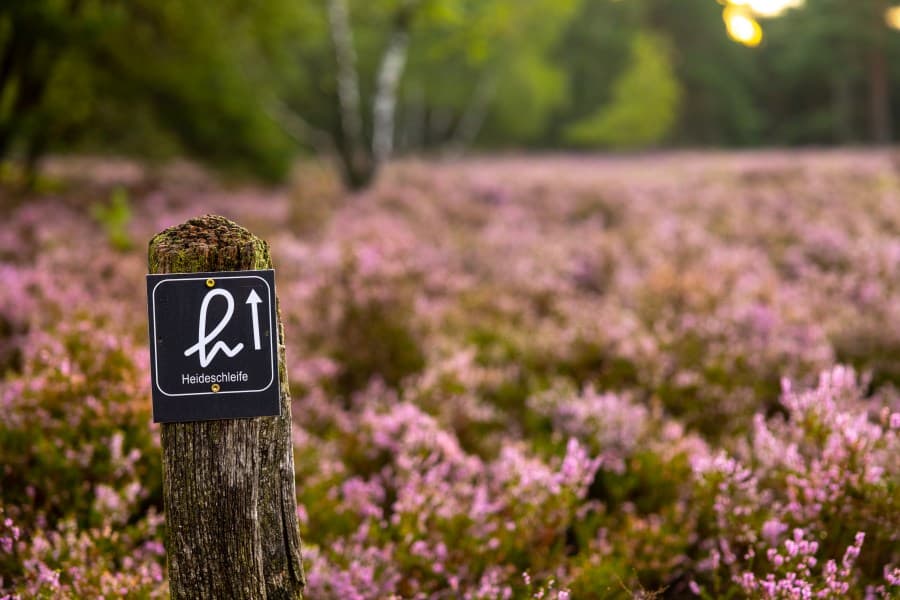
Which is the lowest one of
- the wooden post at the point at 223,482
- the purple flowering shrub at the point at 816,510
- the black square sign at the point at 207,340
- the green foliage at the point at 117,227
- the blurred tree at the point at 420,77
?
the purple flowering shrub at the point at 816,510

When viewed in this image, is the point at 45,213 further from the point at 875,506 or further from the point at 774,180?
the point at 774,180

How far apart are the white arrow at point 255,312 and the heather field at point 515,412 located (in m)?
1.12

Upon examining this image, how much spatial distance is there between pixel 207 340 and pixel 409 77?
94.5ft

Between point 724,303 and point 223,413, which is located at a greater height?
point 724,303

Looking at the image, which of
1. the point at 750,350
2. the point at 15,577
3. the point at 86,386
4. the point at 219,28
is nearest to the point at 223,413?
the point at 15,577

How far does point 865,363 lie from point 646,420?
1.84m

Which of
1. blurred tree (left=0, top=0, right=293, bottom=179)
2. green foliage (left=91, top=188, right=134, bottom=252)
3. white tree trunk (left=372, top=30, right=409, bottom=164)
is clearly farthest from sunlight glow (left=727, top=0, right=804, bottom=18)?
white tree trunk (left=372, top=30, right=409, bottom=164)

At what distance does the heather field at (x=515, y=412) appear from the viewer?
267 cm

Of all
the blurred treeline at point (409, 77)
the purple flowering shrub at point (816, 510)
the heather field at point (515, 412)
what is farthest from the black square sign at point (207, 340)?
the blurred treeline at point (409, 77)

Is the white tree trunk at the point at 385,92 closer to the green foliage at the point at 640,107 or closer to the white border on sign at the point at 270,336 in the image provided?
the white border on sign at the point at 270,336

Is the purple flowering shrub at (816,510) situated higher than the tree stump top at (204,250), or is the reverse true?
the tree stump top at (204,250)

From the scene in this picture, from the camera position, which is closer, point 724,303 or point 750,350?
point 750,350

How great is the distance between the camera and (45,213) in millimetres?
8484

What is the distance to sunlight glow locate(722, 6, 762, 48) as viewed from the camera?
1300 mm
